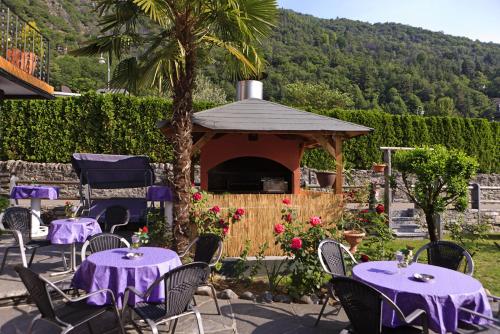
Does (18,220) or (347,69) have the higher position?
(347,69)

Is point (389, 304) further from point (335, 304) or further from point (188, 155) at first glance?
point (188, 155)

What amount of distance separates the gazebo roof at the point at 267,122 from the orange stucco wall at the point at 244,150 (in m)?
1.55

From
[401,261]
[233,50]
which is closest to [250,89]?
[233,50]

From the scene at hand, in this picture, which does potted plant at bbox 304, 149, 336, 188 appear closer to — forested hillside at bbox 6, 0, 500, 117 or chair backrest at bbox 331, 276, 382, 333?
chair backrest at bbox 331, 276, 382, 333

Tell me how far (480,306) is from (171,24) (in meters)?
6.15

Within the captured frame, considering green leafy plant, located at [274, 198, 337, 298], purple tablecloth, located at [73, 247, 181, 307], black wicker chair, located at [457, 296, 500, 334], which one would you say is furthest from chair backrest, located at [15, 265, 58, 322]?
black wicker chair, located at [457, 296, 500, 334]

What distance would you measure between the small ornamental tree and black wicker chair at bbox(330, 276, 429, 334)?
4084 mm

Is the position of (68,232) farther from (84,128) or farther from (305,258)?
(84,128)

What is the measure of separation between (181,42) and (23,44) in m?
5.18

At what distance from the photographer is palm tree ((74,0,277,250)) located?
6.29m

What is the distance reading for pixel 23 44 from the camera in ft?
30.8

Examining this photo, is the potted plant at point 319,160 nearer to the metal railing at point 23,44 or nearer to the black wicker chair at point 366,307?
the metal railing at point 23,44

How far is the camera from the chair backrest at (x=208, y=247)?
497cm

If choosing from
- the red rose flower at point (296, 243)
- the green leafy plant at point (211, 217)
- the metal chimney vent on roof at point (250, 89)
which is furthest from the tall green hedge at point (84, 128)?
the red rose flower at point (296, 243)
